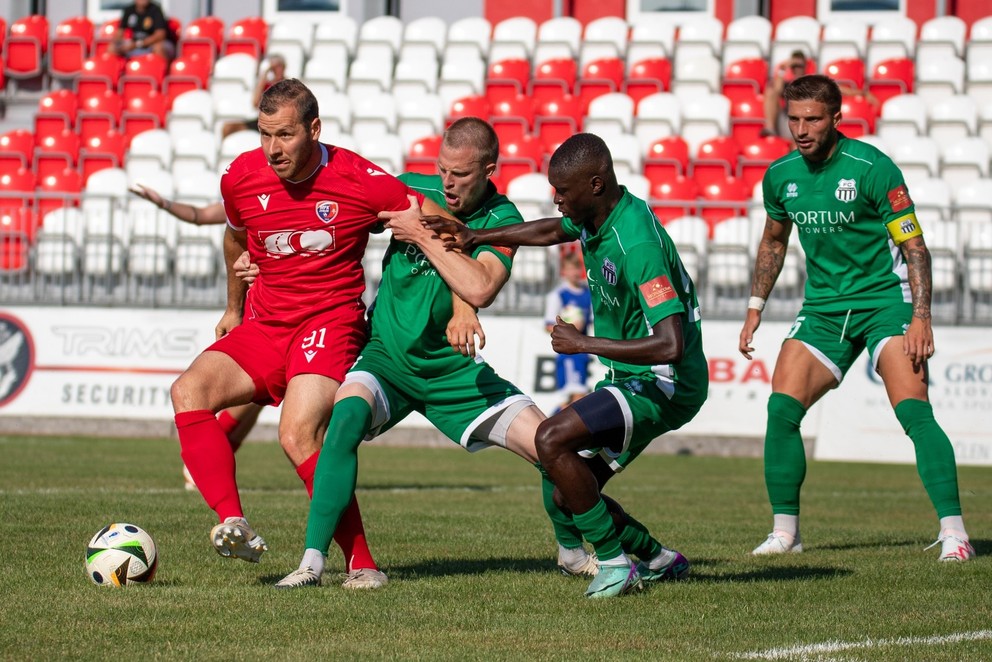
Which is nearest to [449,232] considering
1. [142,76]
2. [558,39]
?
[558,39]

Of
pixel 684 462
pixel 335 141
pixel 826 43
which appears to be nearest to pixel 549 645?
pixel 684 462

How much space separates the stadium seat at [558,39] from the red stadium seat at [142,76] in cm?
599

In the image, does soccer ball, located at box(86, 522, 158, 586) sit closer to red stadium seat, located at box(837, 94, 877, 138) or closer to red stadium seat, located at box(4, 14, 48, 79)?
red stadium seat, located at box(837, 94, 877, 138)

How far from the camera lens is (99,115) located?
21.9 m

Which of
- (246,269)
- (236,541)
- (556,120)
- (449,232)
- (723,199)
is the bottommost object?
(236,541)

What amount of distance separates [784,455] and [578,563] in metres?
1.93

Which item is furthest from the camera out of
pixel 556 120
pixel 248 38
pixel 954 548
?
pixel 248 38

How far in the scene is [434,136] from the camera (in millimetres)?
20500

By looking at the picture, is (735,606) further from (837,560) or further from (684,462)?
(684,462)

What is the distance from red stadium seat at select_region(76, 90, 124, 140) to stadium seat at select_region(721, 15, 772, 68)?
9.43 m

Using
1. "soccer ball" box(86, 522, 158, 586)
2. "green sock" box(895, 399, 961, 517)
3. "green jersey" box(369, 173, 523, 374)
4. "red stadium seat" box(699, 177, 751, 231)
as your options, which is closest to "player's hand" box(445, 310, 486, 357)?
"green jersey" box(369, 173, 523, 374)

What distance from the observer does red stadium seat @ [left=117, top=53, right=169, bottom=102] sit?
22.7m

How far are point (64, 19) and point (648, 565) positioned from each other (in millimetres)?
22825

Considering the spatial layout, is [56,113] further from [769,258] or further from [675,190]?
[769,258]
